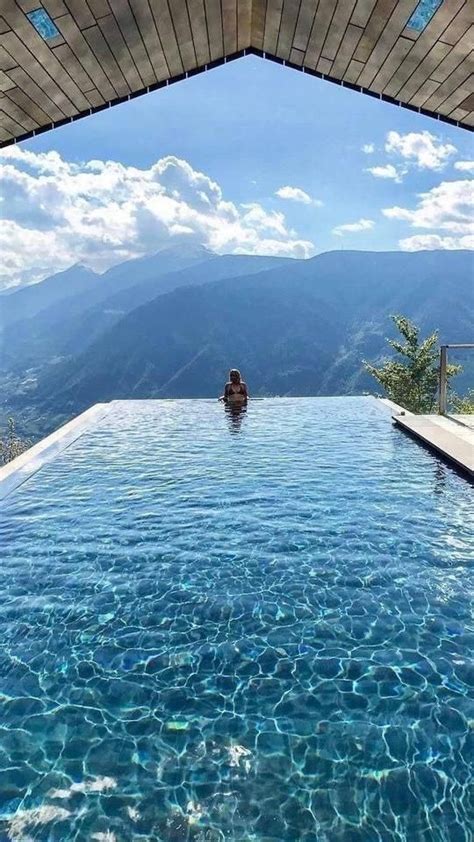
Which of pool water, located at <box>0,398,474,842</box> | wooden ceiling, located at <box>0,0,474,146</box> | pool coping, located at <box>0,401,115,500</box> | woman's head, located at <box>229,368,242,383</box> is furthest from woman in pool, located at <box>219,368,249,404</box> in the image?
pool water, located at <box>0,398,474,842</box>

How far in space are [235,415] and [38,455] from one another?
4.52 meters

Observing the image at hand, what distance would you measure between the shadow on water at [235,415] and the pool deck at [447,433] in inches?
111

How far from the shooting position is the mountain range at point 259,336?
10356 centimetres

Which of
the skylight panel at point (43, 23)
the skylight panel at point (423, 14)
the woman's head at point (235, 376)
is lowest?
the woman's head at point (235, 376)

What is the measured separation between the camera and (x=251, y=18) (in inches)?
297

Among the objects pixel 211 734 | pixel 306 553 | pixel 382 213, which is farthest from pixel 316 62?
pixel 382 213

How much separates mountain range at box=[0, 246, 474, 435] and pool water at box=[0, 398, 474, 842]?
291 feet

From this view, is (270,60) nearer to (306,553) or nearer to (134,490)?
(134,490)

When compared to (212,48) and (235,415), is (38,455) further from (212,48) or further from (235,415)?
(212,48)

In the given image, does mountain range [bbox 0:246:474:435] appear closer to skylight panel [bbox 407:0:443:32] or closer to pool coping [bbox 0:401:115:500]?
pool coping [bbox 0:401:115:500]

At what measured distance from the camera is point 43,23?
595 centimetres

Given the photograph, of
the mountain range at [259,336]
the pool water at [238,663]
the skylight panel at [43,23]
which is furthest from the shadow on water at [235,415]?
the mountain range at [259,336]

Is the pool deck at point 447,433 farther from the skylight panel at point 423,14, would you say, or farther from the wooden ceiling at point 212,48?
the skylight panel at point 423,14

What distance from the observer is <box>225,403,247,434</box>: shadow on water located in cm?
983
